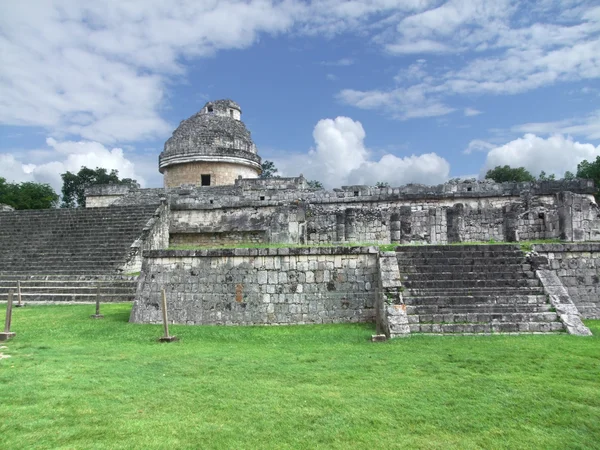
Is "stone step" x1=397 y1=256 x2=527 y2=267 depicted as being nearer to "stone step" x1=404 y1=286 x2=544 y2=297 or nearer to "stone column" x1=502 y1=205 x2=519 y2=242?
"stone step" x1=404 y1=286 x2=544 y2=297

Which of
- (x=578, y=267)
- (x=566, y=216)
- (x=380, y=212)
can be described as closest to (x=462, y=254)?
(x=578, y=267)

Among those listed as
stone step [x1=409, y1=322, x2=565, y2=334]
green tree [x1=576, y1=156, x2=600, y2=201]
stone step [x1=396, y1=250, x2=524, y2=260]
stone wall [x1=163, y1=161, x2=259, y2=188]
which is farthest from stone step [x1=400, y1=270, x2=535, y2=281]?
green tree [x1=576, y1=156, x2=600, y2=201]

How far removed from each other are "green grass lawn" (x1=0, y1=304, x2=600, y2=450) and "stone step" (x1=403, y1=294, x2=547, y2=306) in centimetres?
103

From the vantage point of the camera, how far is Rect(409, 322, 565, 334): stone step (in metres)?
8.34

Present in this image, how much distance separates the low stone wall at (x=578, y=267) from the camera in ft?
32.7

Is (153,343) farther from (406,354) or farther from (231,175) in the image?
(231,175)

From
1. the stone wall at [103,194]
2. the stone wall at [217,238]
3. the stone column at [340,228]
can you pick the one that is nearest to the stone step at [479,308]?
the stone column at [340,228]

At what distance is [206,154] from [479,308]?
19413 millimetres

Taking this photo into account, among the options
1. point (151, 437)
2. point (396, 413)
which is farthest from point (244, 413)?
point (396, 413)

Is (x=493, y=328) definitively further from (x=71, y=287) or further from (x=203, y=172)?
(x=203, y=172)

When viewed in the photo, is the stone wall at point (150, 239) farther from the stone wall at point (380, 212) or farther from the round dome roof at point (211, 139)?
the round dome roof at point (211, 139)

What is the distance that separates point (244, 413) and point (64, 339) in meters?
5.90

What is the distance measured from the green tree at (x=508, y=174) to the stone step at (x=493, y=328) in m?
38.4

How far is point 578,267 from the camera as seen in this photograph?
33.4 feet
